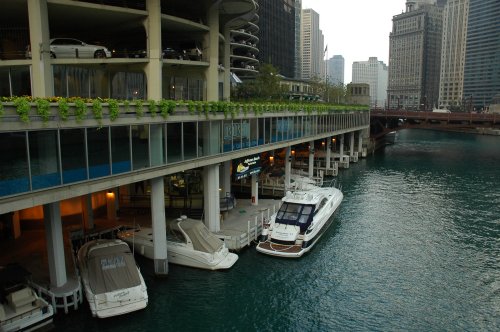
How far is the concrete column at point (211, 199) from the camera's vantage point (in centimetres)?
3438

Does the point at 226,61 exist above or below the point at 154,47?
above

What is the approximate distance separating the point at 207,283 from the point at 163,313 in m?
4.35

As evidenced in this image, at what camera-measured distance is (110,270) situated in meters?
24.4

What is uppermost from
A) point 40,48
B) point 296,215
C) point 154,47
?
point 154,47

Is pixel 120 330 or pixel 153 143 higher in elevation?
pixel 153 143

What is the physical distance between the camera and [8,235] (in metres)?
31.4

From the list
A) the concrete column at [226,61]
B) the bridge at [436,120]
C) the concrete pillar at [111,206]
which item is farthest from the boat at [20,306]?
the bridge at [436,120]

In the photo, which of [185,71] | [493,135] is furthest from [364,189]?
[493,135]

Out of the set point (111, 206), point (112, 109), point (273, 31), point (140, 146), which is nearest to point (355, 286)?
point (140, 146)

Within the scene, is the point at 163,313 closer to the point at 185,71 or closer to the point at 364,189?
the point at 185,71

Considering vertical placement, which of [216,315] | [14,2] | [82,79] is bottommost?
[216,315]

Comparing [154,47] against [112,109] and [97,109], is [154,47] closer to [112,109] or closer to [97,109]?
[112,109]

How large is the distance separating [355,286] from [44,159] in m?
21.4

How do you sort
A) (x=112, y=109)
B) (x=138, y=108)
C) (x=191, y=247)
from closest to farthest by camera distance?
1. (x=112, y=109)
2. (x=138, y=108)
3. (x=191, y=247)
